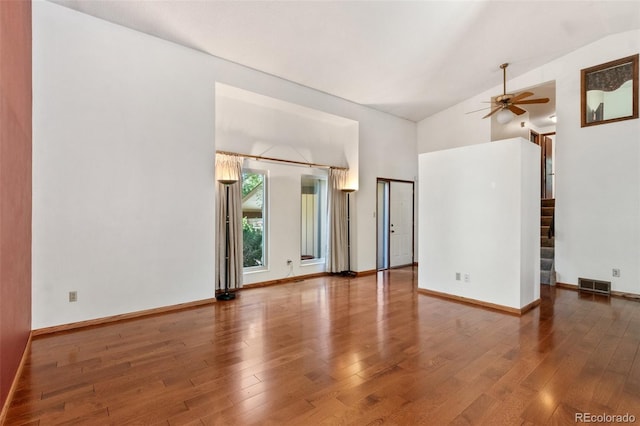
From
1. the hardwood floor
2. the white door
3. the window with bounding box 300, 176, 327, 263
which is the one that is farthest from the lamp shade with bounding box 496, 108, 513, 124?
the window with bounding box 300, 176, 327, 263

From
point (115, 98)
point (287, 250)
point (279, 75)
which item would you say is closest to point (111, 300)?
point (115, 98)

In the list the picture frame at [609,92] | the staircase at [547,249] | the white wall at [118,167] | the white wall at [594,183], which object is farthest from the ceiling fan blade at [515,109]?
the white wall at [118,167]

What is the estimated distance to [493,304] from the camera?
14.9 feet

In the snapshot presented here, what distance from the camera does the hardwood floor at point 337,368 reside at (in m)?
2.16

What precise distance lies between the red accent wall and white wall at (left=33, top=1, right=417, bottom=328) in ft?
0.87

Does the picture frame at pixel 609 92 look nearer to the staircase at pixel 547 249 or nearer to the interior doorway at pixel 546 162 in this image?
the staircase at pixel 547 249

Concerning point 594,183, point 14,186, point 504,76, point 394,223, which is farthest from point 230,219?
point 594,183

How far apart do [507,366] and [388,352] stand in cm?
104

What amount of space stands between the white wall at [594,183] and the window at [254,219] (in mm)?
5809

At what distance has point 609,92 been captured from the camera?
562 centimetres

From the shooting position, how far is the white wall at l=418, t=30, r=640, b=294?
5.33 m

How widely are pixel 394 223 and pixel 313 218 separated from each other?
224 cm

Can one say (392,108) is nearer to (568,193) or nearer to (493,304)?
(568,193)

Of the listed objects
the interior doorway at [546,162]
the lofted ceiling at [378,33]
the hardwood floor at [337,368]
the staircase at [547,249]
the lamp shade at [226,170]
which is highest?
the lofted ceiling at [378,33]
